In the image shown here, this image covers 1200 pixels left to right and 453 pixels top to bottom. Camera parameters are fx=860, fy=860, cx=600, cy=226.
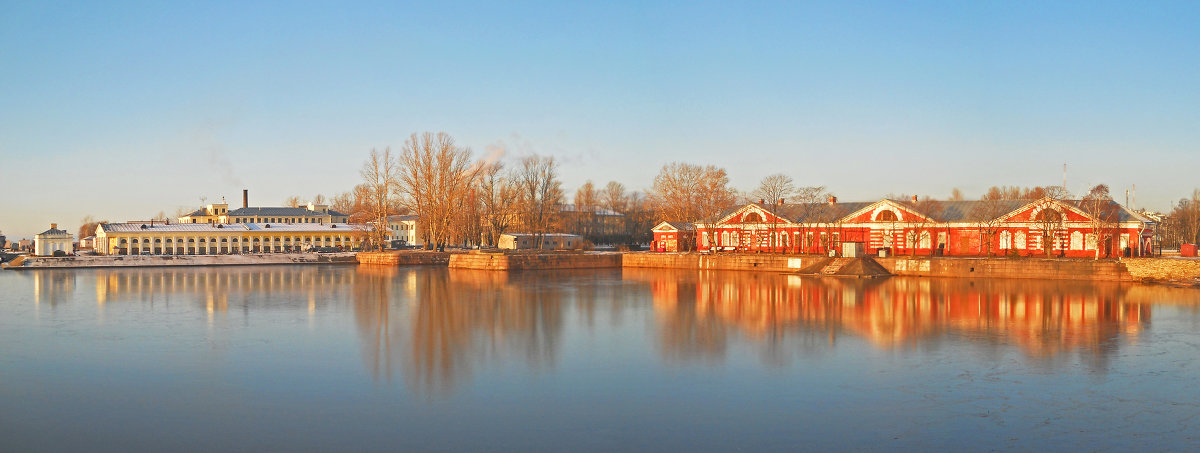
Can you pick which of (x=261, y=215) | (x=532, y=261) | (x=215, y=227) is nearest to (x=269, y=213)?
(x=261, y=215)

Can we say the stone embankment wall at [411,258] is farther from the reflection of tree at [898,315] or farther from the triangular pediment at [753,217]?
the reflection of tree at [898,315]

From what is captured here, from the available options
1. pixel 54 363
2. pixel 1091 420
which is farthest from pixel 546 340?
pixel 1091 420

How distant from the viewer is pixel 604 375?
15.9 meters

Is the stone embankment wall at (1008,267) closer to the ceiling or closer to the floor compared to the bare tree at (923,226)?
closer to the floor

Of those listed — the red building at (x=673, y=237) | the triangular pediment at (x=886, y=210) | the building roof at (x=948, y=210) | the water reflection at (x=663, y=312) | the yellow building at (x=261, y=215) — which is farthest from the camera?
the yellow building at (x=261, y=215)

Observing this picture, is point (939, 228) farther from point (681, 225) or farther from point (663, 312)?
point (663, 312)

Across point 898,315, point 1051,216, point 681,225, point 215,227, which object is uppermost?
point 215,227

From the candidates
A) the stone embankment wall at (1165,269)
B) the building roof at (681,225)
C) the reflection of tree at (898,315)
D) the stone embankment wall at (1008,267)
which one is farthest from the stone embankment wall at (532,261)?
the stone embankment wall at (1165,269)

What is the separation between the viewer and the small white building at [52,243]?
74938 mm

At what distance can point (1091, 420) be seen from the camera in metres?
12.3

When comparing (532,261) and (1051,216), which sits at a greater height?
(1051,216)

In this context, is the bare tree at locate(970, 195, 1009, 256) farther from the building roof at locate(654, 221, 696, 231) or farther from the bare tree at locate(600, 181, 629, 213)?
the bare tree at locate(600, 181, 629, 213)

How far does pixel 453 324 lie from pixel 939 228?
3675cm

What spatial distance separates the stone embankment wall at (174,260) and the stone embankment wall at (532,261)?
13.9m
